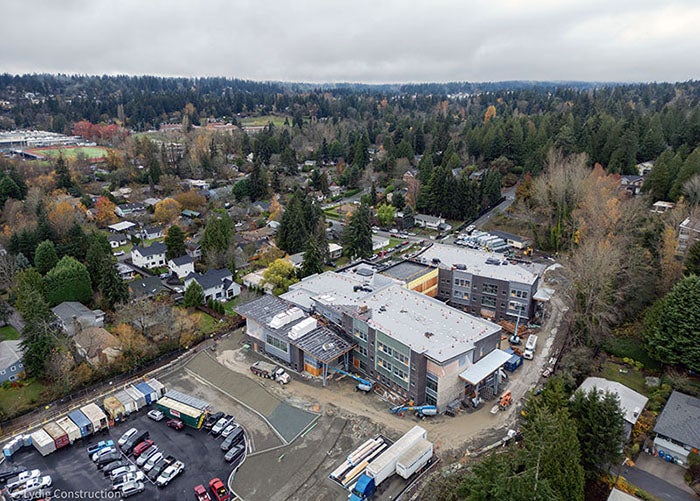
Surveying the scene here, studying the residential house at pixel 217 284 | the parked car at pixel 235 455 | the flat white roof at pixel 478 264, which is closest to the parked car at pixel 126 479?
the parked car at pixel 235 455

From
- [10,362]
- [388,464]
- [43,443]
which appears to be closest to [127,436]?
[43,443]

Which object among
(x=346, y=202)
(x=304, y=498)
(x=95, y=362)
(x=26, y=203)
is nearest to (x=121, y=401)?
(x=95, y=362)

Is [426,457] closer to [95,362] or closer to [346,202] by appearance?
[95,362]

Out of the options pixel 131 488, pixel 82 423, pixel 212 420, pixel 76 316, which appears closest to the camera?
pixel 131 488

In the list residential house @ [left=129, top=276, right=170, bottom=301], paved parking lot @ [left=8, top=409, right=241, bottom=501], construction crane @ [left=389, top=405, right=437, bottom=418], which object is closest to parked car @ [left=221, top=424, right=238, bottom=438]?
paved parking lot @ [left=8, top=409, right=241, bottom=501]

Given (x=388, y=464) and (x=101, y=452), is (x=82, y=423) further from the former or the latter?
(x=388, y=464)

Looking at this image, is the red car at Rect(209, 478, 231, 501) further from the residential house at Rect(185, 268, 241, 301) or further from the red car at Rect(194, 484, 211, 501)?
the residential house at Rect(185, 268, 241, 301)
